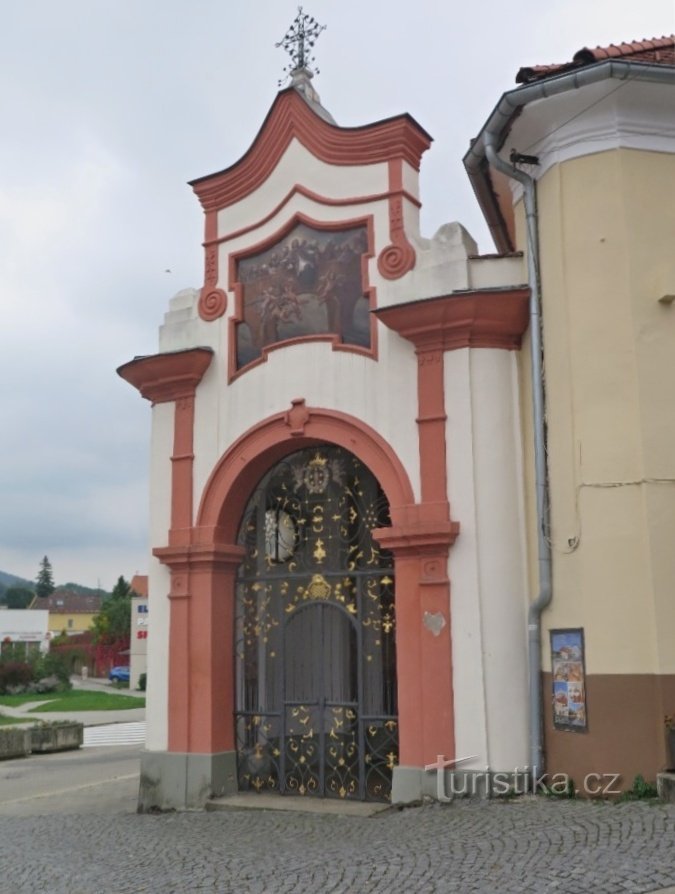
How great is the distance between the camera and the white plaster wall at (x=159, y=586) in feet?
38.2

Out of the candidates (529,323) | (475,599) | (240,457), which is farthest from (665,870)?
(240,457)

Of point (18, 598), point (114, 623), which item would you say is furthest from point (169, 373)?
point (18, 598)

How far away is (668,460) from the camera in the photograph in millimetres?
8922

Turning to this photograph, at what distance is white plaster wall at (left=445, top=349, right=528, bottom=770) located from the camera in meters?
9.54

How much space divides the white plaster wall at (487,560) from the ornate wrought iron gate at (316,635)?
1.21 meters

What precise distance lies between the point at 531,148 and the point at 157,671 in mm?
7084

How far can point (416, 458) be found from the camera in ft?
34.0

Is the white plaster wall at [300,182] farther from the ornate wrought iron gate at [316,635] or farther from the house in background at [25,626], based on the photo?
the house in background at [25,626]

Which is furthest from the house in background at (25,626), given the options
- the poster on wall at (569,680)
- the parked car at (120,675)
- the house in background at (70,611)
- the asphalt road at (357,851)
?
the poster on wall at (569,680)

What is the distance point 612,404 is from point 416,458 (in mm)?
2138

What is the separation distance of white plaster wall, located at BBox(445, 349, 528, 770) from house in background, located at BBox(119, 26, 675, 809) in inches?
0.9

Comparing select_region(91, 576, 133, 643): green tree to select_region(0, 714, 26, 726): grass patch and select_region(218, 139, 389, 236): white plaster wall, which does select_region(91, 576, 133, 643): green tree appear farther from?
select_region(218, 139, 389, 236): white plaster wall

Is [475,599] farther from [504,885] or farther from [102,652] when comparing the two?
[102,652]
